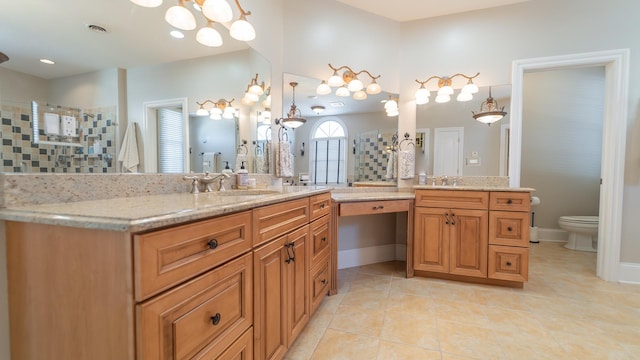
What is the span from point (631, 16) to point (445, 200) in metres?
2.43

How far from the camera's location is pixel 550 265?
2.86m

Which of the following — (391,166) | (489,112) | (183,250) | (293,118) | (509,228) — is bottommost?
(509,228)

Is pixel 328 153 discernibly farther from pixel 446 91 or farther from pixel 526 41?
pixel 526 41

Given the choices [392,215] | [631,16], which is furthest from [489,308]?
[631,16]

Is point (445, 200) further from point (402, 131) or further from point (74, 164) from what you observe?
point (74, 164)

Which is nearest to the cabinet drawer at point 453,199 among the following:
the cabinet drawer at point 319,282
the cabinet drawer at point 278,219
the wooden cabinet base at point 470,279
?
the wooden cabinet base at point 470,279

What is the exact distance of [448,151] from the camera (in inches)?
112

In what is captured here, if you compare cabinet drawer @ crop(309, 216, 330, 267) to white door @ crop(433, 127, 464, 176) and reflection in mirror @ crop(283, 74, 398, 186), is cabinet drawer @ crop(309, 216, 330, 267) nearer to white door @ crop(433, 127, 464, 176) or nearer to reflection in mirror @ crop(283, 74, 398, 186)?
reflection in mirror @ crop(283, 74, 398, 186)

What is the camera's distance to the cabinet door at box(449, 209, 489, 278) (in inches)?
91.0

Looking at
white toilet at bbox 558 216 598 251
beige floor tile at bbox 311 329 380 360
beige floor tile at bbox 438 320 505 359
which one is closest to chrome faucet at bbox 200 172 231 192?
beige floor tile at bbox 311 329 380 360

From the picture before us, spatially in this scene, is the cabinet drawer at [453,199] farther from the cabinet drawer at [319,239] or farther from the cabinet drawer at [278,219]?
the cabinet drawer at [278,219]

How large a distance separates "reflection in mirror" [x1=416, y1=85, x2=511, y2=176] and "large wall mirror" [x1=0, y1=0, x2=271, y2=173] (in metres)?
2.19

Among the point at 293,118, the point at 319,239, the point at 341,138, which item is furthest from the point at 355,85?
the point at 319,239

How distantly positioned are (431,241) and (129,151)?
2.42 m
